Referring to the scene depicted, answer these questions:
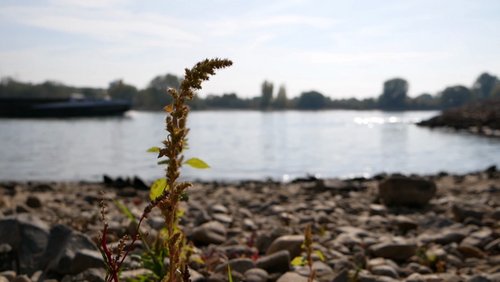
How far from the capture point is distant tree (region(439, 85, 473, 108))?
16012 centimetres

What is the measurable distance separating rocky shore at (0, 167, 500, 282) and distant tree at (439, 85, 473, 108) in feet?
537

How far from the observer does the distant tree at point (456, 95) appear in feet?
525

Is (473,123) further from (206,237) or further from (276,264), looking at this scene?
(276,264)

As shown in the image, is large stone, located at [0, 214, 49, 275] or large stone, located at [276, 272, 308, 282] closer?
large stone, located at [276, 272, 308, 282]

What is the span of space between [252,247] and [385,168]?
1892 cm

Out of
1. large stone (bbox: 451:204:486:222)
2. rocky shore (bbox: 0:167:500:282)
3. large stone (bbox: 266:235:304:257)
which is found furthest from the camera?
large stone (bbox: 451:204:486:222)

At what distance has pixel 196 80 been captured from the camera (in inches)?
43.0

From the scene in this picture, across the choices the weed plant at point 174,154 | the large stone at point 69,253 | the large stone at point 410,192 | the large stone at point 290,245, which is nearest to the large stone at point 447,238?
the large stone at point 290,245

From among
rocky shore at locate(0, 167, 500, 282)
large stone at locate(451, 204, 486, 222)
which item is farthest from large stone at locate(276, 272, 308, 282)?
large stone at locate(451, 204, 486, 222)

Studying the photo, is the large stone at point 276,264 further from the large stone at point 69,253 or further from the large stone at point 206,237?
the large stone at point 206,237

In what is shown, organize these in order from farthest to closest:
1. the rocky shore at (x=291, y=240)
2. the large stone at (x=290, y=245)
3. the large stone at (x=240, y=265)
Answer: the large stone at (x=290, y=245), the large stone at (x=240, y=265), the rocky shore at (x=291, y=240)

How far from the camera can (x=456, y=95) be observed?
6363 inches

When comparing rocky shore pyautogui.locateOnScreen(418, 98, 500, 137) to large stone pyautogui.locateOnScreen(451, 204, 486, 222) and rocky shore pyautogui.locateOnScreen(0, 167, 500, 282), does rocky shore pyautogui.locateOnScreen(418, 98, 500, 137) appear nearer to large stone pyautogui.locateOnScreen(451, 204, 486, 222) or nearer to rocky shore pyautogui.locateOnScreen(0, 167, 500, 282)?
rocky shore pyautogui.locateOnScreen(0, 167, 500, 282)

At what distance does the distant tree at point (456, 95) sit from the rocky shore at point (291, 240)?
537ft
